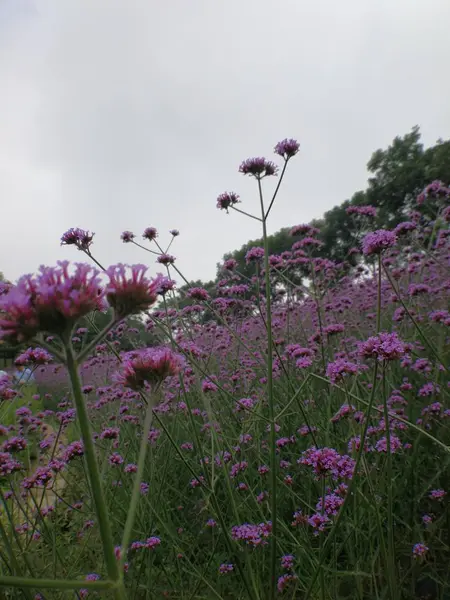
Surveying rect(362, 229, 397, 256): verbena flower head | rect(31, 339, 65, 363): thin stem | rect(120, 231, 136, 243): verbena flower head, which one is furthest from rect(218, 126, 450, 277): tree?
rect(31, 339, 65, 363): thin stem

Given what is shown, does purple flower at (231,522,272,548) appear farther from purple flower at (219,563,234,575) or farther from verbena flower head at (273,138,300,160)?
verbena flower head at (273,138,300,160)

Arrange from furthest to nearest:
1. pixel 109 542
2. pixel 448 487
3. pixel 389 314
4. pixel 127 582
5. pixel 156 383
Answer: pixel 389 314, pixel 448 487, pixel 127 582, pixel 156 383, pixel 109 542

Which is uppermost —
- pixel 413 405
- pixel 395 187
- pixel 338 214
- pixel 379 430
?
pixel 338 214

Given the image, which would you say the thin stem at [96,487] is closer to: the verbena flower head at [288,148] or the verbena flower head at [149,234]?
the verbena flower head at [288,148]

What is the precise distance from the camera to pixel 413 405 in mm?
3006

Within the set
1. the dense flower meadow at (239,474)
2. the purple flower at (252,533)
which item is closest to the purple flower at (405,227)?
the dense flower meadow at (239,474)

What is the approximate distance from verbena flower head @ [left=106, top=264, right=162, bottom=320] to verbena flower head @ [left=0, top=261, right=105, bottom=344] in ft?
0.33

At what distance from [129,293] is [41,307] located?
0.64 ft

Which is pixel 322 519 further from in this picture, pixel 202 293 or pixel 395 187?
pixel 395 187

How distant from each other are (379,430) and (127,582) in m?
1.46

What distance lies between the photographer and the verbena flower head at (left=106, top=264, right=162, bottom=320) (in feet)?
3.08

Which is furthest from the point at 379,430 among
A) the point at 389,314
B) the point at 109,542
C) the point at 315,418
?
A: the point at 389,314

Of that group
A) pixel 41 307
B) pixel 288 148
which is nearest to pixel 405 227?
pixel 288 148

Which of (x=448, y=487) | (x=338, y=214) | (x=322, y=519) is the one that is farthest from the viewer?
(x=338, y=214)
